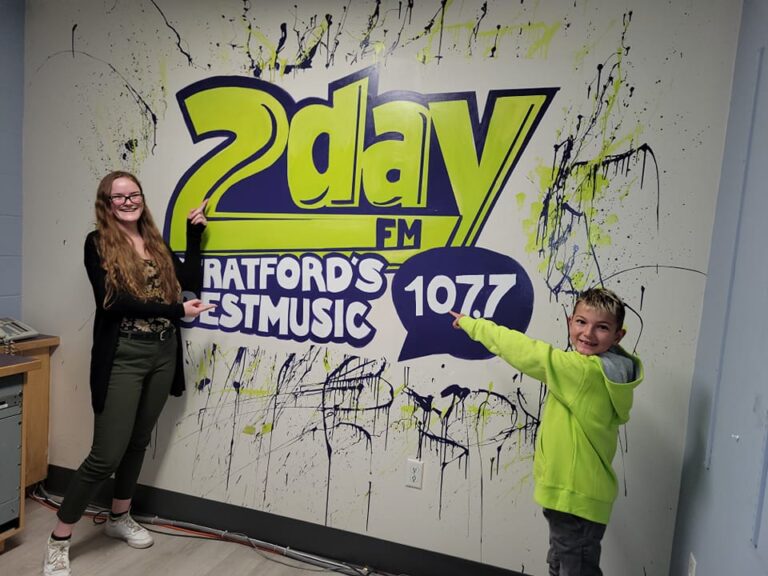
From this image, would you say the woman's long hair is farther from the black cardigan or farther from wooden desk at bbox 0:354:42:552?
wooden desk at bbox 0:354:42:552

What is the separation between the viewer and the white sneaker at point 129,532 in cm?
224

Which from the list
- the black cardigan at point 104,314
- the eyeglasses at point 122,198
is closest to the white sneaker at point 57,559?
the black cardigan at point 104,314

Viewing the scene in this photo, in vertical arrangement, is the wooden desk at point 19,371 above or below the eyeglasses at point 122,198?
below

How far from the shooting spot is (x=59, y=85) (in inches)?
98.8

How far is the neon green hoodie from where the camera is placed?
1.53 metres

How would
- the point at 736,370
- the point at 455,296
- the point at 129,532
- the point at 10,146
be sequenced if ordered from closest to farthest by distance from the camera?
the point at 736,370, the point at 455,296, the point at 129,532, the point at 10,146

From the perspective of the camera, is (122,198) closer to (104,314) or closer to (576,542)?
(104,314)

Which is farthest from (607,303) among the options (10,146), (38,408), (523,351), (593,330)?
(10,146)

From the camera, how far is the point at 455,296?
201 centimetres

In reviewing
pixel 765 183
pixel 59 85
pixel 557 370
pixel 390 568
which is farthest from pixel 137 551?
pixel 765 183

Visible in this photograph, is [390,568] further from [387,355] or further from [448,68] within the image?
[448,68]

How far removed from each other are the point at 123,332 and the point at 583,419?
1.70m

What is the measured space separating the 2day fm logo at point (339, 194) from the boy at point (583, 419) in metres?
0.38

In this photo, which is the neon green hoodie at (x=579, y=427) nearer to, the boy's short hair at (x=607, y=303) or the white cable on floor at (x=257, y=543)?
the boy's short hair at (x=607, y=303)
